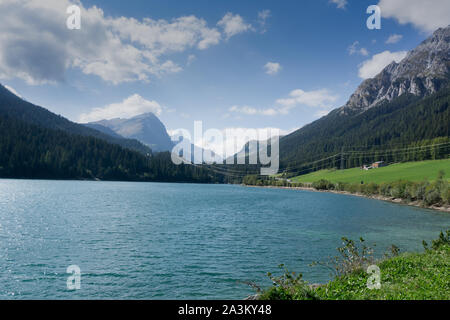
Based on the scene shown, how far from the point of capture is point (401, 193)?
109m

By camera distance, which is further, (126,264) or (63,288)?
(126,264)

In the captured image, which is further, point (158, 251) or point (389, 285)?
point (158, 251)

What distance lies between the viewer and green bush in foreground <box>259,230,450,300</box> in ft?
40.3

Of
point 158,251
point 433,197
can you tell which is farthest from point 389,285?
point 433,197

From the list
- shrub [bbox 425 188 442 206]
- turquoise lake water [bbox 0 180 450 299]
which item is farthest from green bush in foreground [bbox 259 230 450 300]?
shrub [bbox 425 188 442 206]

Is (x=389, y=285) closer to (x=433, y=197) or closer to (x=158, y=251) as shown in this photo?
(x=158, y=251)

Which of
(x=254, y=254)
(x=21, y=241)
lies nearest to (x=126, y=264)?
(x=254, y=254)

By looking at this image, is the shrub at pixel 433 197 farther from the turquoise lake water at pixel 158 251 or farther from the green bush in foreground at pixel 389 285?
the green bush in foreground at pixel 389 285

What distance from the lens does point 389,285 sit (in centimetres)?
1401

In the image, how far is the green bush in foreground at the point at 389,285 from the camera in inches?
483

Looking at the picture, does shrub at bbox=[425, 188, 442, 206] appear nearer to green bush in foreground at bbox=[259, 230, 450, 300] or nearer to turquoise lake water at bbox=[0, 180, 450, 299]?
turquoise lake water at bbox=[0, 180, 450, 299]

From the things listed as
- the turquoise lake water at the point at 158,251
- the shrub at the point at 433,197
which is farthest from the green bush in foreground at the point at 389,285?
the shrub at the point at 433,197

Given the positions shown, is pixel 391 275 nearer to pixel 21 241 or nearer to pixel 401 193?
pixel 21 241

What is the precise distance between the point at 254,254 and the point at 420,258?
15.4 metres
